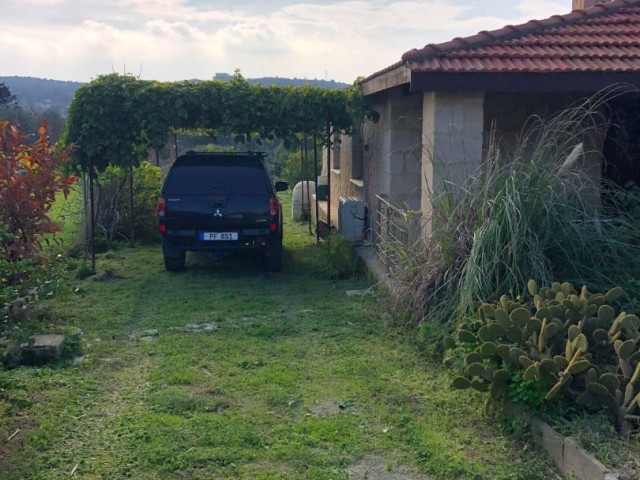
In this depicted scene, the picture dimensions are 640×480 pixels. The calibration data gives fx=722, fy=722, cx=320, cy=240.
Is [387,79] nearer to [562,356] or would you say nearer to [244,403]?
[244,403]

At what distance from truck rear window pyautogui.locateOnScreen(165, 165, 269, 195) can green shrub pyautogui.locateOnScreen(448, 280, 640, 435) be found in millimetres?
5825

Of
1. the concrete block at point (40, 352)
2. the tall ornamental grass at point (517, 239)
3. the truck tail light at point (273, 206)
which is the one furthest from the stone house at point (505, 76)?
the concrete block at point (40, 352)

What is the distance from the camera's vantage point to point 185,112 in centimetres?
→ 1105

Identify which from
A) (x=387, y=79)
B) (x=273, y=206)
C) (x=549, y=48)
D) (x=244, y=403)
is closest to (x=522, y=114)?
(x=549, y=48)

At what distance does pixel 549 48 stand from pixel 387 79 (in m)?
1.98

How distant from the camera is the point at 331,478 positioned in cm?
439

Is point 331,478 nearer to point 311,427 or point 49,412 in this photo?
point 311,427

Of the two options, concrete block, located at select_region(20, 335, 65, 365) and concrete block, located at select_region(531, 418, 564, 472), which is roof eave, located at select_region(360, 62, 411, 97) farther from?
concrete block, located at select_region(20, 335, 65, 365)

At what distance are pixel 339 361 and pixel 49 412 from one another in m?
2.56

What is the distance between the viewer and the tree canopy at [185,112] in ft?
35.3

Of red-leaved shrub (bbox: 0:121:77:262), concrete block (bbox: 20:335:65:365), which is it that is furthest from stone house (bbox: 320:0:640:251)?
red-leaved shrub (bbox: 0:121:77:262)

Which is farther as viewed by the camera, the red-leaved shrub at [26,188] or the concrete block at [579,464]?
the red-leaved shrub at [26,188]

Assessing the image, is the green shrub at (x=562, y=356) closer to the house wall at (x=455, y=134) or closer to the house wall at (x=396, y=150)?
the house wall at (x=455, y=134)

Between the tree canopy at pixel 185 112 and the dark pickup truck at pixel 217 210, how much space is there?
0.84 metres
